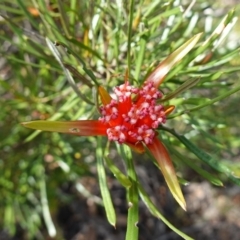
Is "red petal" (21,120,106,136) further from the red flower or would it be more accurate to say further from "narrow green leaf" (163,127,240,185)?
"narrow green leaf" (163,127,240,185)

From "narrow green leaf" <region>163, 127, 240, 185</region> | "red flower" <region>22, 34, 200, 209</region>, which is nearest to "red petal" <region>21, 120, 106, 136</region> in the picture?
"red flower" <region>22, 34, 200, 209</region>

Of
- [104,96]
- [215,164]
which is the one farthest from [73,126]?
[215,164]

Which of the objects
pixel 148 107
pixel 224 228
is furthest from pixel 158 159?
pixel 224 228

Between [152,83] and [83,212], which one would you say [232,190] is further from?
[152,83]

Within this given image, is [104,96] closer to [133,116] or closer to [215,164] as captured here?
[133,116]

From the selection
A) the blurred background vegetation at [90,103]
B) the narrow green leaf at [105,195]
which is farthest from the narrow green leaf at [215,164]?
the narrow green leaf at [105,195]

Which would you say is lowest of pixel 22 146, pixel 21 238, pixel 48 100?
pixel 21 238

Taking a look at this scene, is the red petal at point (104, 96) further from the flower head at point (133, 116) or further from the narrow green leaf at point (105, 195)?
the narrow green leaf at point (105, 195)
